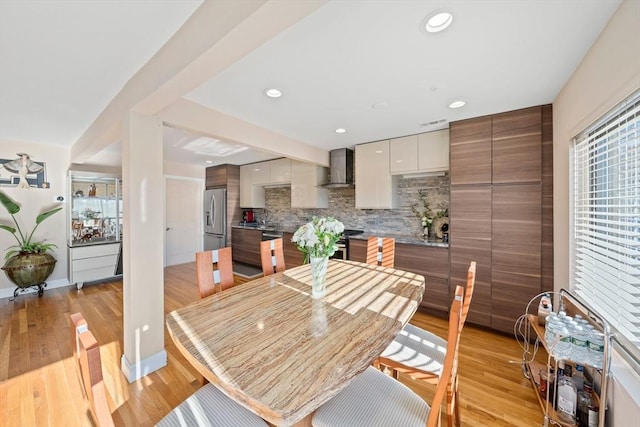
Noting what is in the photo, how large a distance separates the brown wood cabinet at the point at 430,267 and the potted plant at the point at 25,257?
5.29 metres

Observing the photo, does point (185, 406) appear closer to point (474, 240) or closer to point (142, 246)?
point (142, 246)

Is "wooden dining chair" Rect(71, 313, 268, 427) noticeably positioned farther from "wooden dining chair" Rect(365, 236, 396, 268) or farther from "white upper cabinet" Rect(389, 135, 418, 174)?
"white upper cabinet" Rect(389, 135, 418, 174)

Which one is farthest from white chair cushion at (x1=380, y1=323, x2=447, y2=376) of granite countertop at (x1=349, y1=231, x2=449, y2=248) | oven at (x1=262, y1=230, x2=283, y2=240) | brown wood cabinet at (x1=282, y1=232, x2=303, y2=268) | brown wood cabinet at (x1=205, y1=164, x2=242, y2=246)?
brown wood cabinet at (x1=205, y1=164, x2=242, y2=246)

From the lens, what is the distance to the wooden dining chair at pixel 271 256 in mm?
2365

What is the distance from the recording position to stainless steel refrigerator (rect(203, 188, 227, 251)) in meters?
5.63

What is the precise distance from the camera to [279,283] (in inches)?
74.0

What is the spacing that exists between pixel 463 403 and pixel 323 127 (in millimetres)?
2966

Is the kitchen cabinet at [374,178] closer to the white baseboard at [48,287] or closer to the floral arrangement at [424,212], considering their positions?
the floral arrangement at [424,212]

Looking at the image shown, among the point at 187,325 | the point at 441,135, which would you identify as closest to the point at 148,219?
the point at 187,325

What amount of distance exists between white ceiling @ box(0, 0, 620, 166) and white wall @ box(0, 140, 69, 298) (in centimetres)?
156

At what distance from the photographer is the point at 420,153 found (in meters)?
3.29

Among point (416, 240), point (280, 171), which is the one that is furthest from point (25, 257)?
point (416, 240)

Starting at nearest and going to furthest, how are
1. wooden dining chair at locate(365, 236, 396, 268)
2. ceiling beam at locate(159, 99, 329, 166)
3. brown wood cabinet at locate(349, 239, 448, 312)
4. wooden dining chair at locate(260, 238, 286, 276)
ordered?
ceiling beam at locate(159, 99, 329, 166) < wooden dining chair at locate(260, 238, 286, 276) < wooden dining chair at locate(365, 236, 396, 268) < brown wood cabinet at locate(349, 239, 448, 312)

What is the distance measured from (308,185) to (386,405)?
3.79 m
